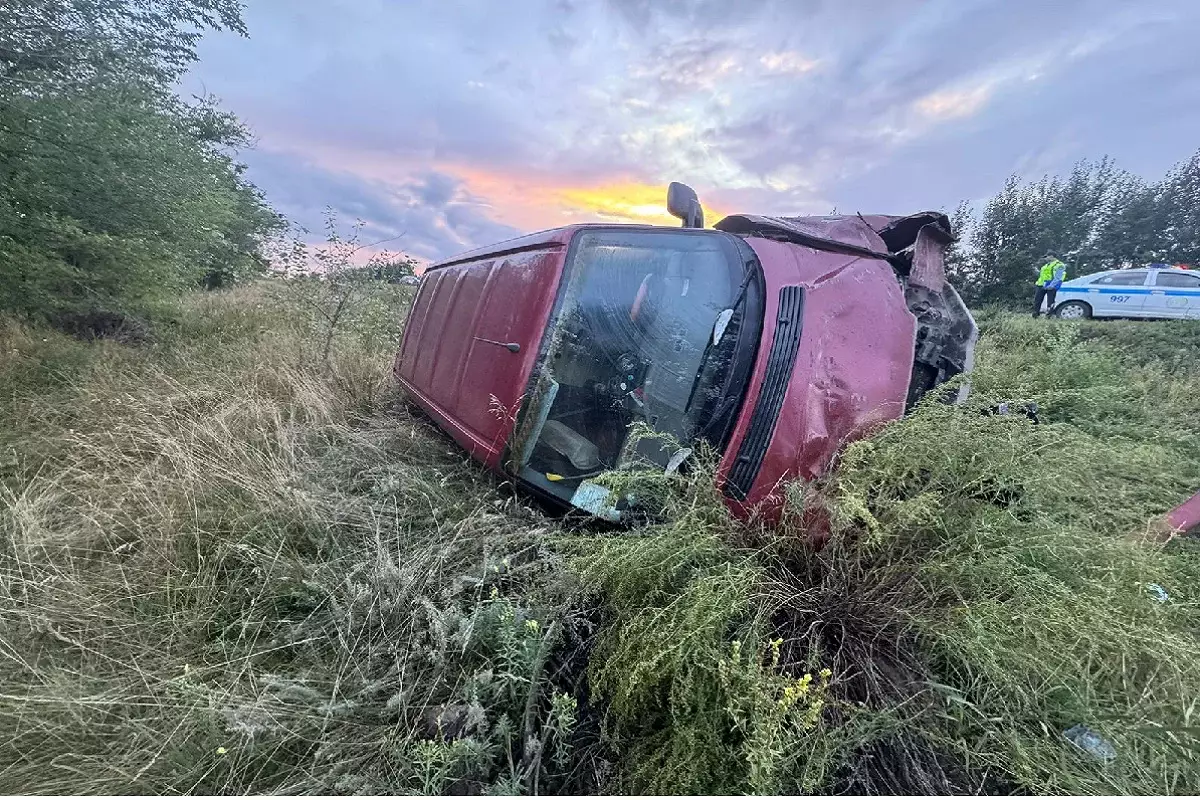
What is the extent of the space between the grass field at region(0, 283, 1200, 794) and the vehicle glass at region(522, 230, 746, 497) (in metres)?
0.32

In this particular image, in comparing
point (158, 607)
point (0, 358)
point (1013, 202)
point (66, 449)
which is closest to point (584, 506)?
point (158, 607)

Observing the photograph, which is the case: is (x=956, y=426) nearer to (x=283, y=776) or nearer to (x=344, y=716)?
(x=344, y=716)

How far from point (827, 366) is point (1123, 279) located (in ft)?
41.3

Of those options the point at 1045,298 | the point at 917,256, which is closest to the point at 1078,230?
the point at 1045,298

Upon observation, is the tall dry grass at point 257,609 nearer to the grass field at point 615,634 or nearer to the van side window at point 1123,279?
the grass field at point 615,634

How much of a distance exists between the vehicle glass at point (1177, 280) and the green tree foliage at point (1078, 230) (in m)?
5.49

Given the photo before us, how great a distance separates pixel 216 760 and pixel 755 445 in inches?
78.7

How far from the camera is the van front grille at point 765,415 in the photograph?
1.96 meters

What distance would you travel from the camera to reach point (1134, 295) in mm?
9922

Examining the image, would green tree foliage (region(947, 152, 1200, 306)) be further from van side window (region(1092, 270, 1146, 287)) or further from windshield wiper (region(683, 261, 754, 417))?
windshield wiper (region(683, 261, 754, 417))

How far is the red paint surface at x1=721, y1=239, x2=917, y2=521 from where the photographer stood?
1951mm

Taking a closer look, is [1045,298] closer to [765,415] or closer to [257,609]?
[765,415]

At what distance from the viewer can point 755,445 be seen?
196cm

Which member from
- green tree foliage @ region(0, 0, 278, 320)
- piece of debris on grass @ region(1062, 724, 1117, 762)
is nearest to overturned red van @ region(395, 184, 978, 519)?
piece of debris on grass @ region(1062, 724, 1117, 762)
